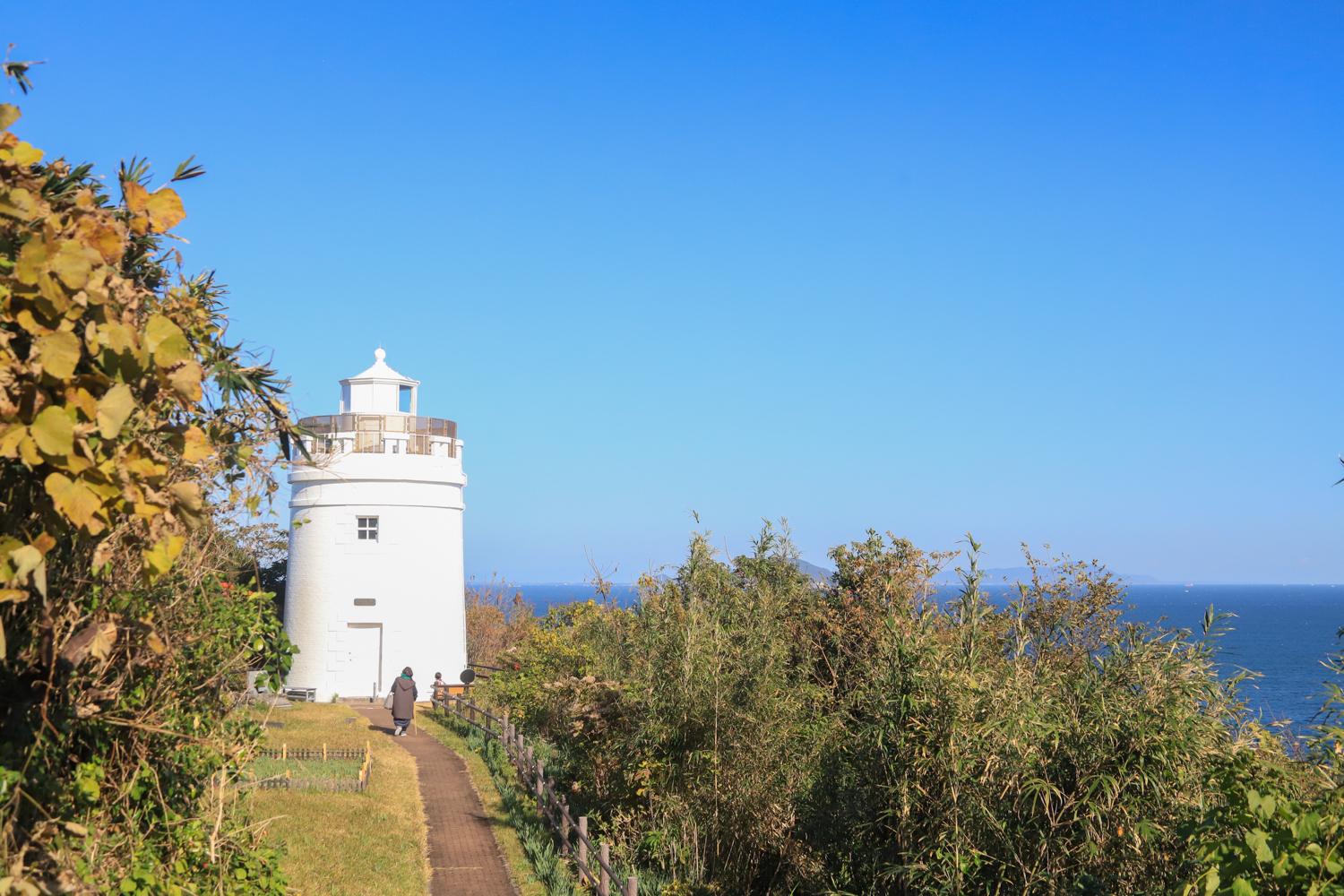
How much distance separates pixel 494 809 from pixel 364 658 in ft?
42.6

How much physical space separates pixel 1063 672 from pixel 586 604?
1580 cm

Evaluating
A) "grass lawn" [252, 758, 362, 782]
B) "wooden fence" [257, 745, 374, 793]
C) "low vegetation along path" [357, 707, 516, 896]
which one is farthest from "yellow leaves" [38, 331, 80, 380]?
"grass lawn" [252, 758, 362, 782]

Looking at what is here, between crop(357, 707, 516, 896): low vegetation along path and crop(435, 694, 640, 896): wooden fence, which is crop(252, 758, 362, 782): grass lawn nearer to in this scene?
crop(357, 707, 516, 896): low vegetation along path

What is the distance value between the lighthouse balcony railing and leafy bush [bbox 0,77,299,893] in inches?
830

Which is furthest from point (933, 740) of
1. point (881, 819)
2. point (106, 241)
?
point (106, 241)

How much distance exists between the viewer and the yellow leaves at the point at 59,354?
309cm

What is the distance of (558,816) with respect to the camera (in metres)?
15.5

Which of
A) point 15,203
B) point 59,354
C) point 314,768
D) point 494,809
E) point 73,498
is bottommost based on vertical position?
point 494,809

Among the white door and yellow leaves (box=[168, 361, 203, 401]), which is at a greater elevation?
yellow leaves (box=[168, 361, 203, 401])

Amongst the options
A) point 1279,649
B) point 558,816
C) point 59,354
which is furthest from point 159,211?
point 1279,649

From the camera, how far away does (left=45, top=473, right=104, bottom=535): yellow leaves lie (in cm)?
310

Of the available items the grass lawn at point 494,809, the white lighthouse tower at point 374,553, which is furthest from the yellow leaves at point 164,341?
the white lighthouse tower at point 374,553

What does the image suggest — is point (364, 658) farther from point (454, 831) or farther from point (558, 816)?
point (558, 816)

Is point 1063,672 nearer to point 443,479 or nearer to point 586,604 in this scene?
point 586,604
